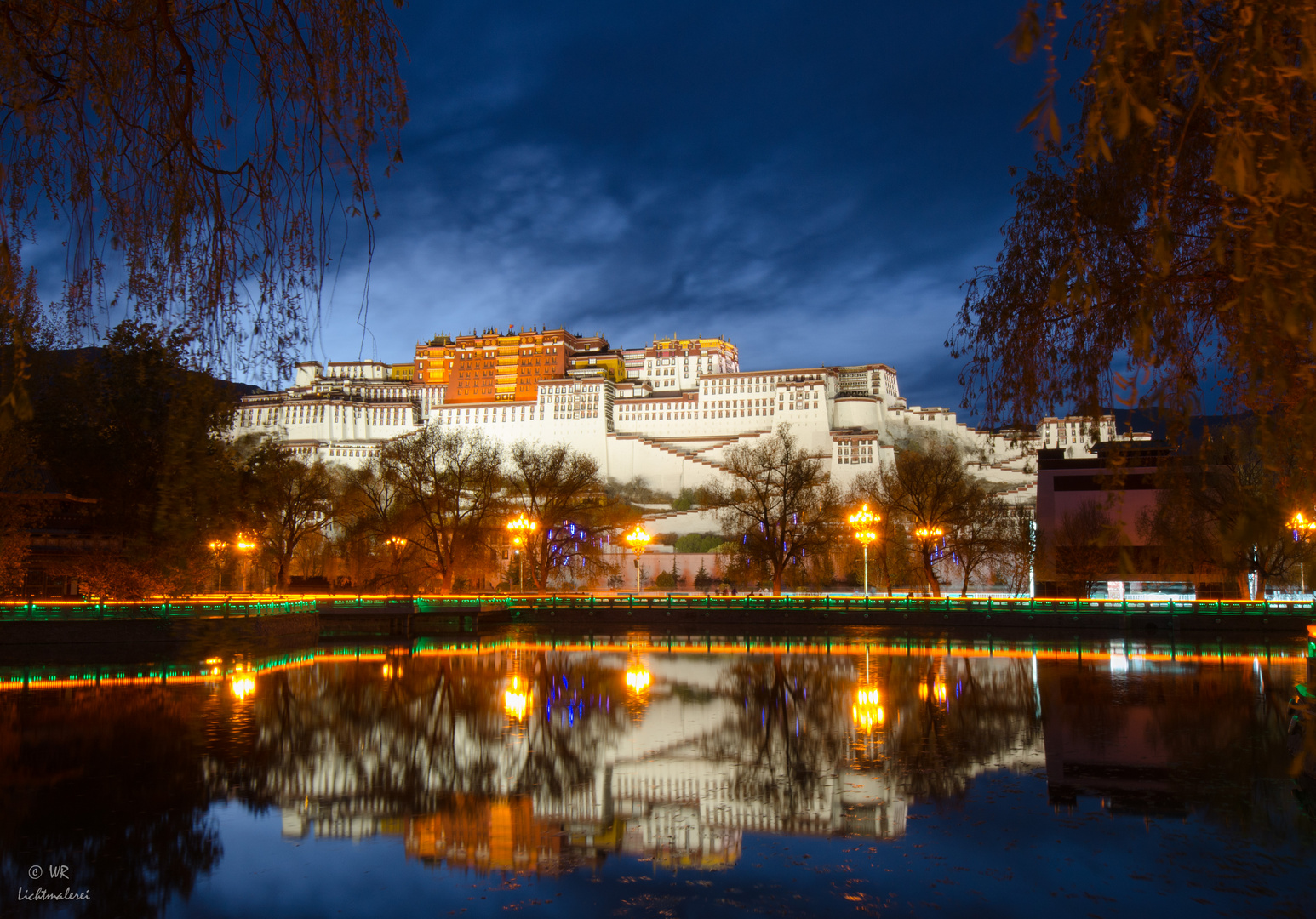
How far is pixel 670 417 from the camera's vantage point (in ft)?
310

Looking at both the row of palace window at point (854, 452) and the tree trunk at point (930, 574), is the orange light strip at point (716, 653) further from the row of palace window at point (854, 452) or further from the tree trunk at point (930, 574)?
the row of palace window at point (854, 452)

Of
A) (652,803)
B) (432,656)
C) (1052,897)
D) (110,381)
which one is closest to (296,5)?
(110,381)

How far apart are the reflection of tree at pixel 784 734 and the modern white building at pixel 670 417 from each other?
57989 mm

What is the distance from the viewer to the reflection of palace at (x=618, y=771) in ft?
28.2

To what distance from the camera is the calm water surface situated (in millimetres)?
7191

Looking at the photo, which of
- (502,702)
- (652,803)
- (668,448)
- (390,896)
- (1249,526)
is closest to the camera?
(1249,526)

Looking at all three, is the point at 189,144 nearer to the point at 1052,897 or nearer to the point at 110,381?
the point at 110,381

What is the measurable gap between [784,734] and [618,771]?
302 cm

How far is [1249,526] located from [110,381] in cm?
675

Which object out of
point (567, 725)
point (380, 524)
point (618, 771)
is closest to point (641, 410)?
point (380, 524)

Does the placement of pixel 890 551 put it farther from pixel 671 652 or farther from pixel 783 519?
pixel 671 652

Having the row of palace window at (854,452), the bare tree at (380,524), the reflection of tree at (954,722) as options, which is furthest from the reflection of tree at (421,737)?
the row of palace window at (854,452)

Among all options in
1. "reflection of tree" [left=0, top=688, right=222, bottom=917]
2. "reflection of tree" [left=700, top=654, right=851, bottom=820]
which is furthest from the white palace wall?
"reflection of tree" [left=0, top=688, right=222, bottom=917]

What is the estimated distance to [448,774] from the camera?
10883mm
